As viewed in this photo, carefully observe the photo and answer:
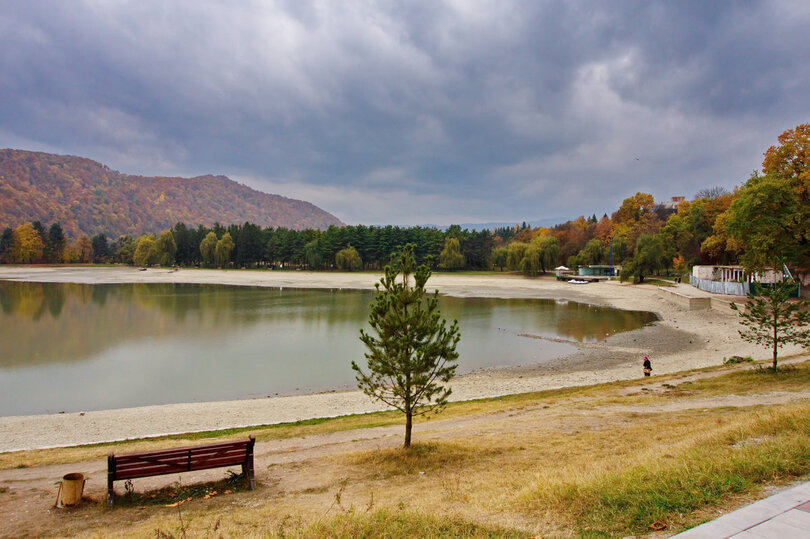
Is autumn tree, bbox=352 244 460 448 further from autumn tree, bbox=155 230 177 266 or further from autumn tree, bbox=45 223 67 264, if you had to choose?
autumn tree, bbox=45 223 67 264

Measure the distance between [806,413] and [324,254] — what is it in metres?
111

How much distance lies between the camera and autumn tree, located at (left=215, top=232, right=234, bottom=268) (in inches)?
4726

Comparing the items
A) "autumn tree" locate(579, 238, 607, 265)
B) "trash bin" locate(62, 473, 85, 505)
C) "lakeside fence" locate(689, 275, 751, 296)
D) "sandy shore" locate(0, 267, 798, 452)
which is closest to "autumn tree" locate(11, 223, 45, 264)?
"sandy shore" locate(0, 267, 798, 452)

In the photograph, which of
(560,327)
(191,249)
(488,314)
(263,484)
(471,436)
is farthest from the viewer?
(191,249)

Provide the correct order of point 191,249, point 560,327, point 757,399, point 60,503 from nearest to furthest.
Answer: point 60,503 < point 757,399 < point 560,327 < point 191,249

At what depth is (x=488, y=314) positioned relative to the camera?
45844 millimetres

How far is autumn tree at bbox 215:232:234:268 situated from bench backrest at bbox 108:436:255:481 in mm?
120535

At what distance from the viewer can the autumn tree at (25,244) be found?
438 ft

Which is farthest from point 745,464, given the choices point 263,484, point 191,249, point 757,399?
point 191,249

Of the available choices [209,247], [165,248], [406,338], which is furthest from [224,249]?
[406,338]

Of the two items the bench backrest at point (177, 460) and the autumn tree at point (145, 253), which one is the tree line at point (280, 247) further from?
the bench backrest at point (177, 460)

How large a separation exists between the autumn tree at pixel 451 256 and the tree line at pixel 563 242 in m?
0.24

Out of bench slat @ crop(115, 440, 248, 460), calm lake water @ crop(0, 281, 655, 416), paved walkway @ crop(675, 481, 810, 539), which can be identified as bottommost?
calm lake water @ crop(0, 281, 655, 416)

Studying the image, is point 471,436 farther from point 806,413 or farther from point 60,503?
point 60,503
